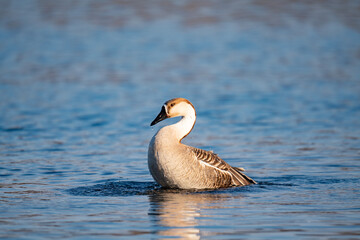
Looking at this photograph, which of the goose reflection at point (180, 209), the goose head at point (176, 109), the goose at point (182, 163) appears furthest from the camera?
the goose head at point (176, 109)

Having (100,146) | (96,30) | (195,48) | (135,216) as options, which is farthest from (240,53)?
(135,216)

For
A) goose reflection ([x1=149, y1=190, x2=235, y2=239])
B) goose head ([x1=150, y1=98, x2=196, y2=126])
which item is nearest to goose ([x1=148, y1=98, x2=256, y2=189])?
goose head ([x1=150, y1=98, x2=196, y2=126])

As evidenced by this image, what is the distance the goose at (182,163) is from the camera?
9.48 meters

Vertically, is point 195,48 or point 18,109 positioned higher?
point 195,48

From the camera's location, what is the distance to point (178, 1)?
39094 mm

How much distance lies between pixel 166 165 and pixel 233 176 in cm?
132

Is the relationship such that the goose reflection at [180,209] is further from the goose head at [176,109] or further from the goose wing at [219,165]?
the goose head at [176,109]

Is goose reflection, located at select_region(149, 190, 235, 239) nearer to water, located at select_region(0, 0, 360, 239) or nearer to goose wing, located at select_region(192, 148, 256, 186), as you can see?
water, located at select_region(0, 0, 360, 239)

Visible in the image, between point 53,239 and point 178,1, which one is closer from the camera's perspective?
point 53,239

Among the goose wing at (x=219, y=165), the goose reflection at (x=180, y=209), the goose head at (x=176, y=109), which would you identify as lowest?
the goose reflection at (x=180, y=209)

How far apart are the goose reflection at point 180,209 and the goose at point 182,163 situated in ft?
0.86

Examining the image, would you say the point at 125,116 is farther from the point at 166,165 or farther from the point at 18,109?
the point at 166,165

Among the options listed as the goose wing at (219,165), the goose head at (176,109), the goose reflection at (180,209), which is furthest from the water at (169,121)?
the goose head at (176,109)

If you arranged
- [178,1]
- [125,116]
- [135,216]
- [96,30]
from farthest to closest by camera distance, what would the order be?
[178,1], [96,30], [125,116], [135,216]
